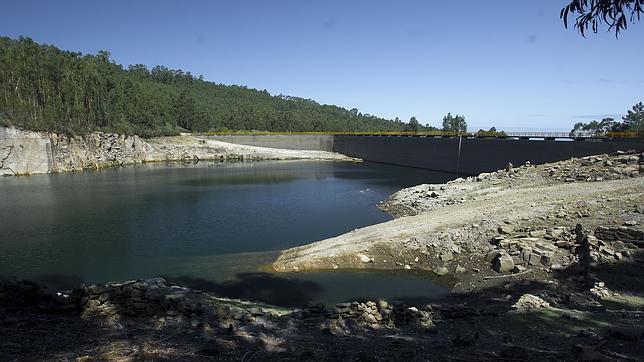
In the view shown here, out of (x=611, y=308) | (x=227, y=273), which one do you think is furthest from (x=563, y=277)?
(x=227, y=273)

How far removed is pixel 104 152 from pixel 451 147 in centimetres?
5066

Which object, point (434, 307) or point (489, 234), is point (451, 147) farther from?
point (434, 307)

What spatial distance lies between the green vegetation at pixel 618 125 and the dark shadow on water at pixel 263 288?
34.1 m

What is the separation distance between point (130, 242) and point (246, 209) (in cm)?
979

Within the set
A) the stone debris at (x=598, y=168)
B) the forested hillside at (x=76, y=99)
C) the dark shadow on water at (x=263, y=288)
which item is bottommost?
the dark shadow on water at (x=263, y=288)

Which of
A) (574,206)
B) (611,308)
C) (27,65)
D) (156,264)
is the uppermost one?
(27,65)

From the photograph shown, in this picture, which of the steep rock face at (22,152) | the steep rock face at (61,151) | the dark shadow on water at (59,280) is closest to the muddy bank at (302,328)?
the dark shadow on water at (59,280)

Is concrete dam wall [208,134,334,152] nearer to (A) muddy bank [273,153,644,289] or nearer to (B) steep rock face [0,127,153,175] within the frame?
(B) steep rock face [0,127,153,175]

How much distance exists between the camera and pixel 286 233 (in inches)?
897

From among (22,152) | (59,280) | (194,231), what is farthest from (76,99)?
(59,280)

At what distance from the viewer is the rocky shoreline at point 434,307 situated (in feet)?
22.7

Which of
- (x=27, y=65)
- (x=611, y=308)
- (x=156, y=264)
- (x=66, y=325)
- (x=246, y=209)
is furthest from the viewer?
(x=27, y=65)

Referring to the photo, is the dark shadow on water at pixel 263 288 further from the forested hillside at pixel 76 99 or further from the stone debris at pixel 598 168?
the forested hillside at pixel 76 99

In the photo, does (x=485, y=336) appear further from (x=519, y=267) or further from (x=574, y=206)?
(x=574, y=206)
